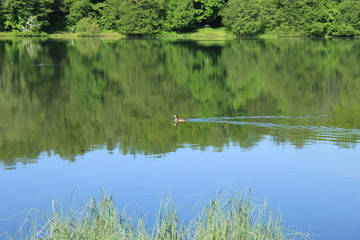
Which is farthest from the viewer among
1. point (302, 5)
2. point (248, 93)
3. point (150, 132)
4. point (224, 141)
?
point (302, 5)

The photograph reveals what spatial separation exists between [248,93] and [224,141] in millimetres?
10777

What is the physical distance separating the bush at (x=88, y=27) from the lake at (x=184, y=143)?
44.8 meters

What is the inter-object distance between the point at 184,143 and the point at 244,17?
6507 cm

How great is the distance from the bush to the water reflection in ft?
113

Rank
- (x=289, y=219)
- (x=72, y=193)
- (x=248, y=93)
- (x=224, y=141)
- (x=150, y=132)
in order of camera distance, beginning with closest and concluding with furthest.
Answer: (x=289, y=219) < (x=72, y=193) < (x=224, y=141) < (x=150, y=132) < (x=248, y=93)

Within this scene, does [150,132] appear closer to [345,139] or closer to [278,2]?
[345,139]

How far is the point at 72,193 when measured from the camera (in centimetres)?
1111

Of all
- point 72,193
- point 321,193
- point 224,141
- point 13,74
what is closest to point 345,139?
point 224,141

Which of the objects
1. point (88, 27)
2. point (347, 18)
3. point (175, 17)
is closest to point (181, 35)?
point (175, 17)

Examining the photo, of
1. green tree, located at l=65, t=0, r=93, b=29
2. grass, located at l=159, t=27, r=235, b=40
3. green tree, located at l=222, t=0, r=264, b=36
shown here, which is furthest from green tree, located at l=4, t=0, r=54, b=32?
green tree, located at l=222, t=0, r=264, b=36

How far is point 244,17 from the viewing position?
259 feet

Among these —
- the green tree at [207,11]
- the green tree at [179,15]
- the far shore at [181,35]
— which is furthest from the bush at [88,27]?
the green tree at [207,11]

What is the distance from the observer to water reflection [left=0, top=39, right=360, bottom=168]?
53.6 feet

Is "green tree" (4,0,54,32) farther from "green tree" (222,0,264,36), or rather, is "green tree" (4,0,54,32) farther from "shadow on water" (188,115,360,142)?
"shadow on water" (188,115,360,142)
